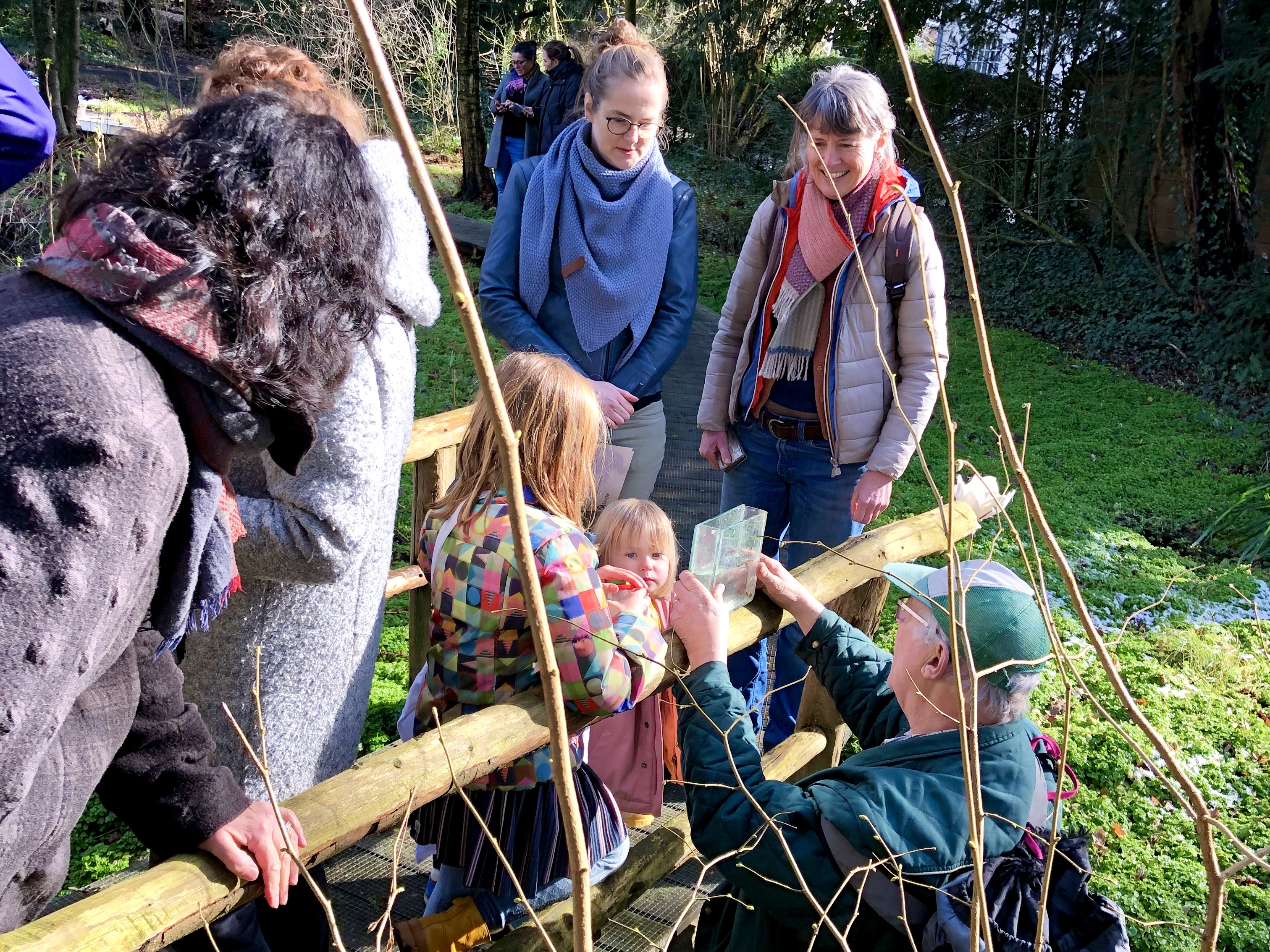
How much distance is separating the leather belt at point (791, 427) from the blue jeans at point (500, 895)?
128 cm

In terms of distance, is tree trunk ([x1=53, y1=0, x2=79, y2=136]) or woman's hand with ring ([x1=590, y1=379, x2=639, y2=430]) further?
tree trunk ([x1=53, y1=0, x2=79, y2=136])

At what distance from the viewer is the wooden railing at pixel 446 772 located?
122cm

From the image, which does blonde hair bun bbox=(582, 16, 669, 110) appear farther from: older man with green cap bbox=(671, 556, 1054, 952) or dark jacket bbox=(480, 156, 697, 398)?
older man with green cap bbox=(671, 556, 1054, 952)

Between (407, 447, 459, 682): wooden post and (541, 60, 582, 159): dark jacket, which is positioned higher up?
(541, 60, 582, 159): dark jacket

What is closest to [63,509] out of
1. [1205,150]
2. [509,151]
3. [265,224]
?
[265,224]

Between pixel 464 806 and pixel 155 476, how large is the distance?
1.35 meters

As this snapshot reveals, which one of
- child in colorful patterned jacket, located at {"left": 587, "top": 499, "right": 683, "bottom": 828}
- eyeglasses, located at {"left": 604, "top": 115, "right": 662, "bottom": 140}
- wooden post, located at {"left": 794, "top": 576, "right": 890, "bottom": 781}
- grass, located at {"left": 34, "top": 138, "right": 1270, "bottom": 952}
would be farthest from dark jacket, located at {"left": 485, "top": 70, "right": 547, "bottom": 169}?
child in colorful patterned jacket, located at {"left": 587, "top": 499, "right": 683, "bottom": 828}

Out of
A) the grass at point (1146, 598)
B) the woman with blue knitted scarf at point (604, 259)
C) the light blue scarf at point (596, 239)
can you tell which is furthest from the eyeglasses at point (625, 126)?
the grass at point (1146, 598)

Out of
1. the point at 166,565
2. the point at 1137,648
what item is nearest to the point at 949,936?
the point at 166,565

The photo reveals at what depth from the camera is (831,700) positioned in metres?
2.85

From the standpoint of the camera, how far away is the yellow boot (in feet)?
6.99

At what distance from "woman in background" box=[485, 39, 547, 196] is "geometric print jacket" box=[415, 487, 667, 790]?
716cm

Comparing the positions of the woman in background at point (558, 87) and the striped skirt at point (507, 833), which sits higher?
the woman in background at point (558, 87)

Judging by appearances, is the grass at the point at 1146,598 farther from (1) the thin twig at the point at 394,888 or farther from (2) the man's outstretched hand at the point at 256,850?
(2) the man's outstretched hand at the point at 256,850
